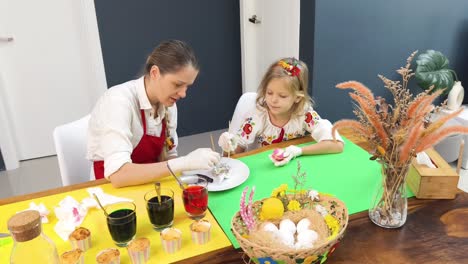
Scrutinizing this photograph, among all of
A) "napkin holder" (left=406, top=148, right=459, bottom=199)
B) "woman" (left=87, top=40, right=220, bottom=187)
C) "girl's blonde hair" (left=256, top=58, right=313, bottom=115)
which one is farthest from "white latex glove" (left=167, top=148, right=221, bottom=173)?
"napkin holder" (left=406, top=148, right=459, bottom=199)

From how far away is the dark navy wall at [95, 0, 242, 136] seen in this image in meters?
3.05

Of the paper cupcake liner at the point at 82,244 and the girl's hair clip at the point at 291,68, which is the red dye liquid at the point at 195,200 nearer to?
the paper cupcake liner at the point at 82,244

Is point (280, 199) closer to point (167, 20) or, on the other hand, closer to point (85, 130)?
point (85, 130)

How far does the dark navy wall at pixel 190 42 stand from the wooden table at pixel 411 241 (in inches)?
99.8

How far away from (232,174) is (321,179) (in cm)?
32

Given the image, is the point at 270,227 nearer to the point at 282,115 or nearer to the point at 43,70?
the point at 282,115

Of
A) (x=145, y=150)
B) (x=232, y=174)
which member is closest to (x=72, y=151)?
(x=145, y=150)

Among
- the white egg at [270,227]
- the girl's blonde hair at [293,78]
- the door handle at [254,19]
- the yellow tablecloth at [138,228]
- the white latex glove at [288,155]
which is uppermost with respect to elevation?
the door handle at [254,19]

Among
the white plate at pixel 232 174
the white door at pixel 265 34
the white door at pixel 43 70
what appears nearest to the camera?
the white plate at pixel 232 174

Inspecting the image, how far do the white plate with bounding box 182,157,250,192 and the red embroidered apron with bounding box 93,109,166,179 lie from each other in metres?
0.31

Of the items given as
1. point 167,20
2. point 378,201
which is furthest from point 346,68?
point 378,201

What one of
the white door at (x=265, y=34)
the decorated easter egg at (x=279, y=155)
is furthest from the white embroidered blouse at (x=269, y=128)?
the white door at (x=265, y=34)

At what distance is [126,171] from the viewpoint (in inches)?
50.1

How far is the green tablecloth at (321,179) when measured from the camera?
1163 mm
